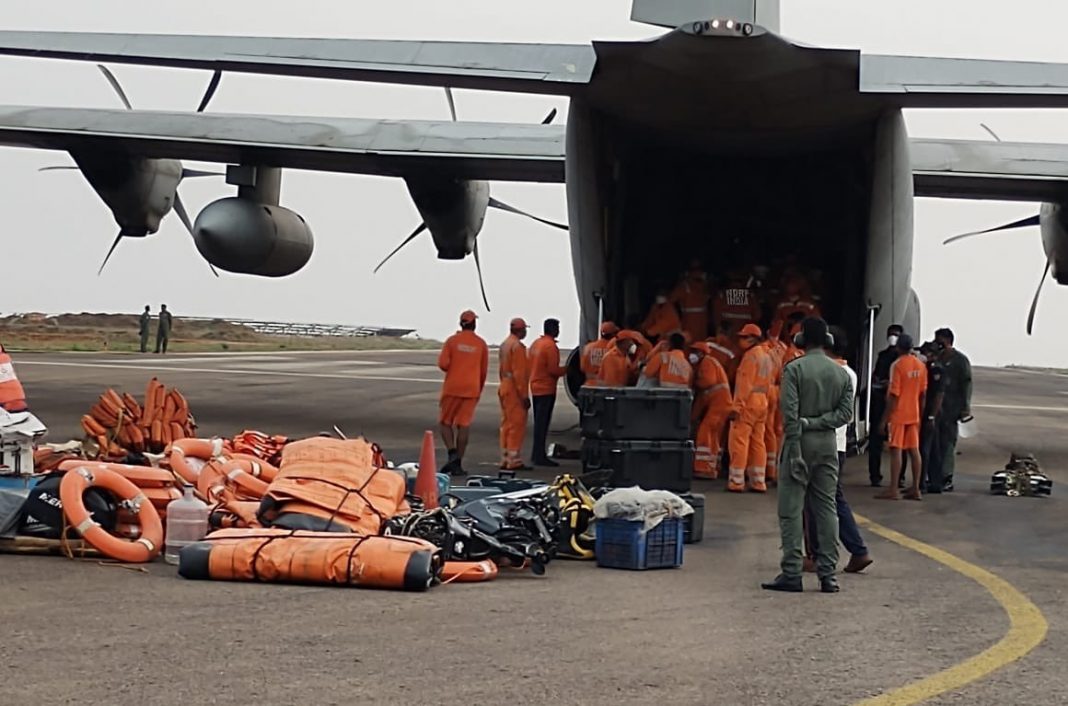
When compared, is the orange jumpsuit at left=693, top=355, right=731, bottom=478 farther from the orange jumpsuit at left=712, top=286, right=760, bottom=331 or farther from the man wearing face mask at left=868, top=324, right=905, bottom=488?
the orange jumpsuit at left=712, top=286, right=760, bottom=331

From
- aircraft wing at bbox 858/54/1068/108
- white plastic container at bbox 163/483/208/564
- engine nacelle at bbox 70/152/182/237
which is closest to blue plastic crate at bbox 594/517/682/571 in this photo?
white plastic container at bbox 163/483/208/564

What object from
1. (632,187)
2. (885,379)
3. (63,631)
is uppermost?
(632,187)

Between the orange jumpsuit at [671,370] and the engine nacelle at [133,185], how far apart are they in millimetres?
8525

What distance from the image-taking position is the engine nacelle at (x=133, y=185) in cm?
1756

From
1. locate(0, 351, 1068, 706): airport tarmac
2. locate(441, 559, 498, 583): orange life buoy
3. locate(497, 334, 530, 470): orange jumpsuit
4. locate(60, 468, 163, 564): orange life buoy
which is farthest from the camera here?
locate(497, 334, 530, 470): orange jumpsuit

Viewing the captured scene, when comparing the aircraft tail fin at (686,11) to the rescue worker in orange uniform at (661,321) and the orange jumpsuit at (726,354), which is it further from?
the rescue worker in orange uniform at (661,321)

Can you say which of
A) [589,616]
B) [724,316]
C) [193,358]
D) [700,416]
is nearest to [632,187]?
[724,316]

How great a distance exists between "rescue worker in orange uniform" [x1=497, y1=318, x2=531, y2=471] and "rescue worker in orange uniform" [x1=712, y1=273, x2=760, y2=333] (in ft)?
8.60

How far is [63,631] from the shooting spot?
224 inches

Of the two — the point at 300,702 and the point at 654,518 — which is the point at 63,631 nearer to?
the point at 300,702

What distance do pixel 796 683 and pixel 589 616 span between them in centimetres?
145

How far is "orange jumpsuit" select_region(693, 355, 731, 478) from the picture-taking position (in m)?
12.7

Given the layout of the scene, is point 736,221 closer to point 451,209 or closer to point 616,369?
point 616,369

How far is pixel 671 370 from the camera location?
487 inches
